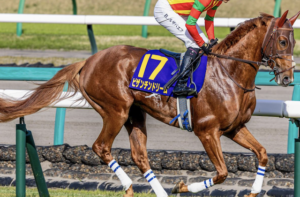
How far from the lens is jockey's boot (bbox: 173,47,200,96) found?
389 cm

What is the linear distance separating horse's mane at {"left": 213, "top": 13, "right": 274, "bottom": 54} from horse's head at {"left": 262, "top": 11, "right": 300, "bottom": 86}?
0.13m

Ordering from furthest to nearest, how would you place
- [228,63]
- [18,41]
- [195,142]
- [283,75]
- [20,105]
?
[18,41], [195,142], [20,105], [228,63], [283,75]

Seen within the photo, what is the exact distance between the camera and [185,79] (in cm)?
393

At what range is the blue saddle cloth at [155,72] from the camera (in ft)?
13.1

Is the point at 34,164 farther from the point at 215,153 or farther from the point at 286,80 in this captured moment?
the point at 286,80

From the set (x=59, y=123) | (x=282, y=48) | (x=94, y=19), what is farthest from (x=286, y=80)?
(x=94, y=19)

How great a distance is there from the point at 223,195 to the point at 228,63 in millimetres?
1260

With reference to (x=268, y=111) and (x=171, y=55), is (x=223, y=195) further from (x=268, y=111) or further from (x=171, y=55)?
(x=171, y=55)

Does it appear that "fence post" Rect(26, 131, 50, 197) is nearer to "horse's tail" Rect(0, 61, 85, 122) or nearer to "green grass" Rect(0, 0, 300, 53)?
"horse's tail" Rect(0, 61, 85, 122)

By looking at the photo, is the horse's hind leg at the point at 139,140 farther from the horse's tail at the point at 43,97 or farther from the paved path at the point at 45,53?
the paved path at the point at 45,53

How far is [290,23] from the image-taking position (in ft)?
12.3

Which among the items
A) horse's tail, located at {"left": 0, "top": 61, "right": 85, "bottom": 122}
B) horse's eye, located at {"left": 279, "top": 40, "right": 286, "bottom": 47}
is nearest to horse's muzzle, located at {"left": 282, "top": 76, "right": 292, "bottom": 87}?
horse's eye, located at {"left": 279, "top": 40, "right": 286, "bottom": 47}

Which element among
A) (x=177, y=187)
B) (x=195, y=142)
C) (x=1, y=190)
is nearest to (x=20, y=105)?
(x=1, y=190)

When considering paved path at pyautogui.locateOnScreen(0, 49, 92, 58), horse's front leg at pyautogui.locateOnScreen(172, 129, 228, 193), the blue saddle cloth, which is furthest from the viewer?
paved path at pyautogui.locateOnScreen(0, 49, 92, 58)
